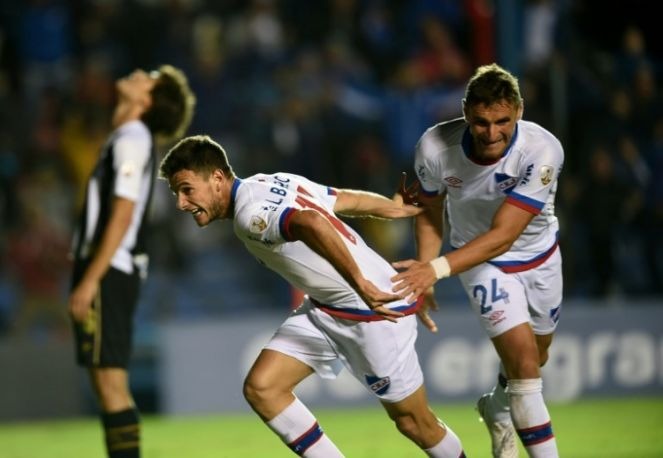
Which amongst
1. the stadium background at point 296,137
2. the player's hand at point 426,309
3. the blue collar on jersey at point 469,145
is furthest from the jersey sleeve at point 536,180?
the stadium background at point 296,137

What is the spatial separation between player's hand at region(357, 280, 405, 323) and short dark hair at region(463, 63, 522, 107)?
3.47ft

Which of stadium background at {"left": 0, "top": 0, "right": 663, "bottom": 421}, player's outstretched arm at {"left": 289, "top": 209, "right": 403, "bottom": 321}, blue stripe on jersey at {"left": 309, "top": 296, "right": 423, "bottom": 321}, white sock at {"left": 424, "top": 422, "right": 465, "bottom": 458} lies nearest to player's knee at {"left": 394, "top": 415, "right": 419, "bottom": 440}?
white sock at {"left": 424, "top": 422, "right": 465, "bottom": 458}

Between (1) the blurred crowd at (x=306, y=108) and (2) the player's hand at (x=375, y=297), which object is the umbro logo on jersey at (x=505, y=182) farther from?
(1) the blurred crowd at (x=306, y=108)

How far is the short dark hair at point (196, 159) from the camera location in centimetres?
573

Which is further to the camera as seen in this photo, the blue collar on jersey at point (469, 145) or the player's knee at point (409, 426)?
the blue collar on jersey at point (469, 145)

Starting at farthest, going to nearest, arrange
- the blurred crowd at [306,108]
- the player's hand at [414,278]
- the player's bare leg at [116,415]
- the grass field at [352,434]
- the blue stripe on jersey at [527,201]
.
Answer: the blurred crowd at [306,108] < the grass field at [352,434] < the player's bare leg at [116,415] < the blue stripe on jersey at [527,201] < the player's hand at [414,278]

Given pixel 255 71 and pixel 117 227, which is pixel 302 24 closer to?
pixel 255 71

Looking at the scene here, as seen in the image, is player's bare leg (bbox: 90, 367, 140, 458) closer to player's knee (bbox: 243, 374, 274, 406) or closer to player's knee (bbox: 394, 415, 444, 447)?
player's knee (bbox: 243, 374, 274, 406)

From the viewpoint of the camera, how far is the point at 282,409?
19.5 feet

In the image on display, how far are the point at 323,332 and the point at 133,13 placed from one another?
948 centimetres

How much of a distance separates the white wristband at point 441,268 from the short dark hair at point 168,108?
7.17ft

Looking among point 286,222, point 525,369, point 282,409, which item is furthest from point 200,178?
point 525,369

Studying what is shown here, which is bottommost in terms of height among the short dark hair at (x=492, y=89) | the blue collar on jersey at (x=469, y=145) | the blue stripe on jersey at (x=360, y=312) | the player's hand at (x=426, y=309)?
the player's hand at (x=426, y=309)

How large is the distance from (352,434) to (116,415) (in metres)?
3.61
